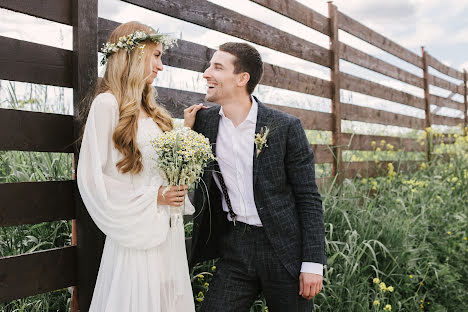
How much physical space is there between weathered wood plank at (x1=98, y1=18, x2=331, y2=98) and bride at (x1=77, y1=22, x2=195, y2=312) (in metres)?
0.48

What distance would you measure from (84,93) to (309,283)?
5.11 feet

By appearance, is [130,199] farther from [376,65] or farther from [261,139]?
[376,65]

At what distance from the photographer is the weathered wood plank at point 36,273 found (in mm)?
2217

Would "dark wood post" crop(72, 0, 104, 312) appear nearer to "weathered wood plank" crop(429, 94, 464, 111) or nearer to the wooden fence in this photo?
the wooden fence

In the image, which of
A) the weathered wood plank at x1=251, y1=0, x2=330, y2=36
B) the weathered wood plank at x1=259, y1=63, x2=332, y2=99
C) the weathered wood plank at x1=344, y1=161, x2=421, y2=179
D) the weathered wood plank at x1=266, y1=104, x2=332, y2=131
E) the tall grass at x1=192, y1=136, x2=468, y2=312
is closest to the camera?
the tall grass at x1=192, y1=136, x2=468, y2=312

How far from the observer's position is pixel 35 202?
2316 mm

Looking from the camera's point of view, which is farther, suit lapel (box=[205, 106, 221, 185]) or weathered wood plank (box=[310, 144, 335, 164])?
weathered wood plank (box=[310, 144, 335, 164])

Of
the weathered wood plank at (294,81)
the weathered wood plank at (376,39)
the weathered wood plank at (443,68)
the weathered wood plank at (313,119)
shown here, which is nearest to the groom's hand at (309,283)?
the weathered wood plank at (294,81)

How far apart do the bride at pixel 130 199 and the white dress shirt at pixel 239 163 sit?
0.98 feet

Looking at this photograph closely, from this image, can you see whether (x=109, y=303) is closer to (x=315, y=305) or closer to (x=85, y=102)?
(x=85, y=102)

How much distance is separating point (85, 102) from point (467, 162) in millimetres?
6389

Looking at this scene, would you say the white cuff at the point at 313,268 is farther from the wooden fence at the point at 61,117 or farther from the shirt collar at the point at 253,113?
the wooden fence at the point at 61,117

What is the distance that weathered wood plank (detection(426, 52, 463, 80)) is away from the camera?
9183 millimetres

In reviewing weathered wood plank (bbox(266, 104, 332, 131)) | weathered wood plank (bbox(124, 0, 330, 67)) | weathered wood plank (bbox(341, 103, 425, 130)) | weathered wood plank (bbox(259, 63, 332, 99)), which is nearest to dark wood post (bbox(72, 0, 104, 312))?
weathered wood plank (bbox(124, 0, 330, 67))
